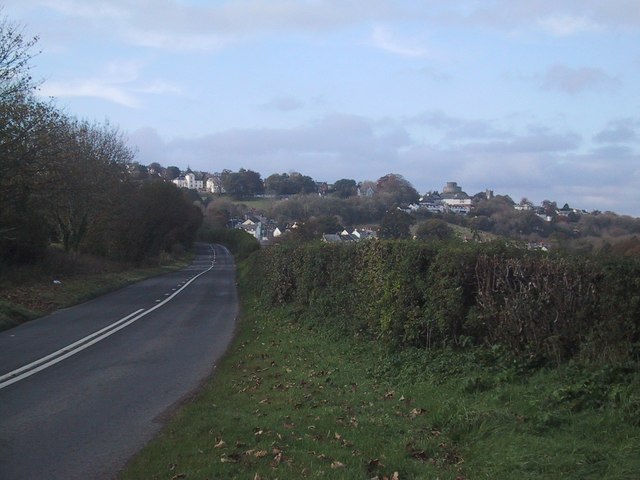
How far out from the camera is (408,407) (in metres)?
9.08

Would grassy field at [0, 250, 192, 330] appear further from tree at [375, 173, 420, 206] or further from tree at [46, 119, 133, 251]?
tree at [375, 173, 420, 206]

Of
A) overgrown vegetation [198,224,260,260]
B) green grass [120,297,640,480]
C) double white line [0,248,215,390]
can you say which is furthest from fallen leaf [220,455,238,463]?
overgrown vegetation [198,224,260,260]

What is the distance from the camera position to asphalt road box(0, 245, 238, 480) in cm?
818

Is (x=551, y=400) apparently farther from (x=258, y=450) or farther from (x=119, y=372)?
(x=119, y=372)

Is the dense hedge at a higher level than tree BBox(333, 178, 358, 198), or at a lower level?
lower

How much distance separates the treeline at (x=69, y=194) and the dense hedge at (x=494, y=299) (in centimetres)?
1702

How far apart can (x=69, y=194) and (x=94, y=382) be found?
26.3 meters

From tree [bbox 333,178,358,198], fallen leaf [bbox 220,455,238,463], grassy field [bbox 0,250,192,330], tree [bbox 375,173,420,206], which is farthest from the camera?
tree [bbox 333,178,358,198]

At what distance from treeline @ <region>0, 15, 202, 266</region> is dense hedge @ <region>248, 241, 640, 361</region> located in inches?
670

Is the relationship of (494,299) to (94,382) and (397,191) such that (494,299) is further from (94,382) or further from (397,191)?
(397,191)

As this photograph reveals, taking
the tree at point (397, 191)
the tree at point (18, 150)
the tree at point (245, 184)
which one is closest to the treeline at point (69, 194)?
the tree at point (18, 150)

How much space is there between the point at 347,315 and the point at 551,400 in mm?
8426

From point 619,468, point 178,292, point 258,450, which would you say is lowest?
point 178,292

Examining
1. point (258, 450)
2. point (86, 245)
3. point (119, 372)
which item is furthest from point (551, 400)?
point (86, 245)
